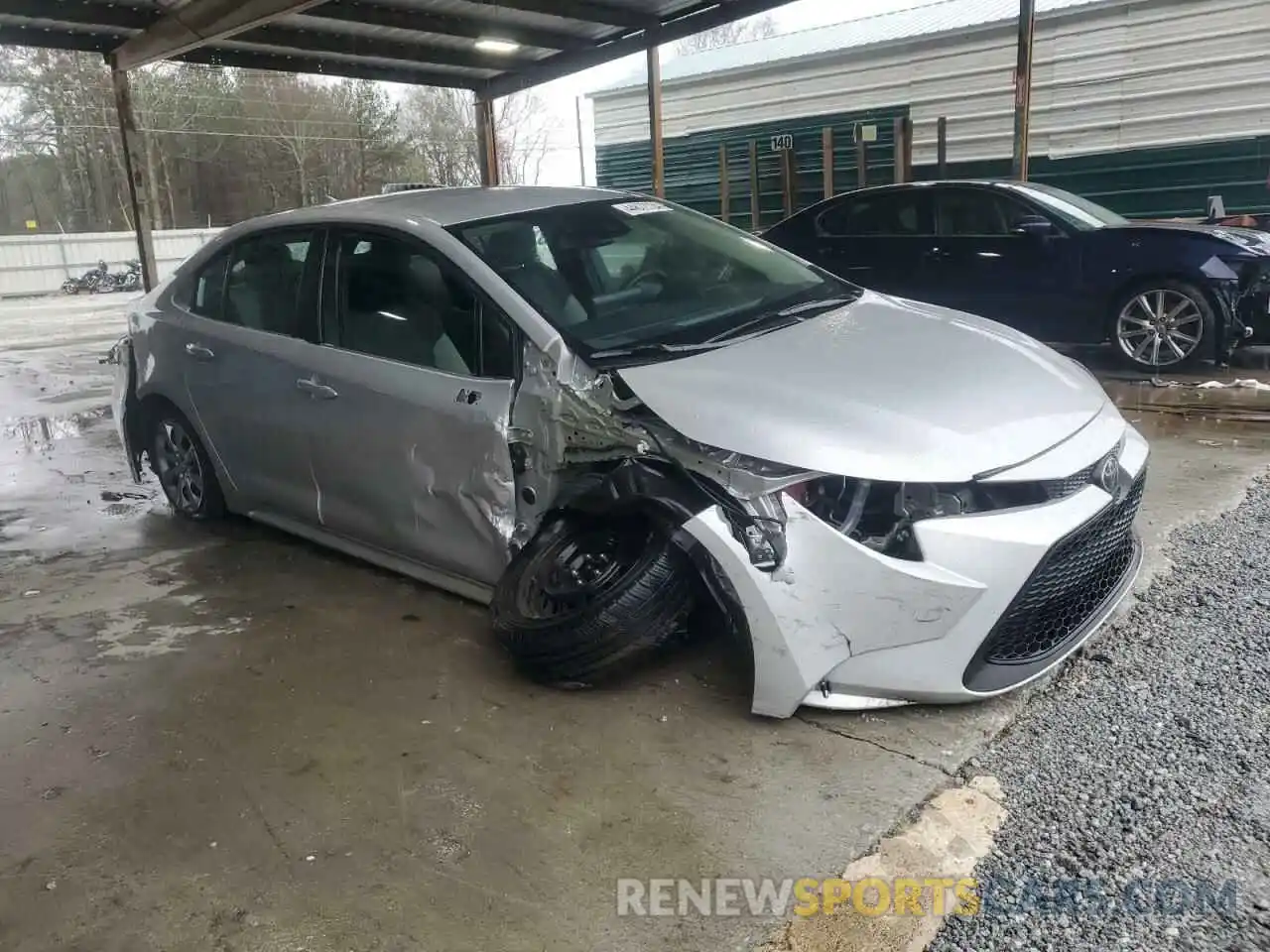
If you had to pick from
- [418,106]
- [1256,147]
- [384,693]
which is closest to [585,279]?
[384,693]

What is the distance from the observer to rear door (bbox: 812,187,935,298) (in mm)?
8023

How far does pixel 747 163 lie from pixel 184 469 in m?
13.2

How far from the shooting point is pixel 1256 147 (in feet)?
39.3

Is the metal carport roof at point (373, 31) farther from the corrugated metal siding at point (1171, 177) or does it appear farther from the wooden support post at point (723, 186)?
the corrugated metal siding at point (1171, 177)

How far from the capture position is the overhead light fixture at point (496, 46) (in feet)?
29.3

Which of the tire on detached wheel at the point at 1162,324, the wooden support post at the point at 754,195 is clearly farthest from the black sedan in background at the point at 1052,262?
the wooden support post at the point at 754,195

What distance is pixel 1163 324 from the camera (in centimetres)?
699

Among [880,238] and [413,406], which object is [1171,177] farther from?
[413,406]

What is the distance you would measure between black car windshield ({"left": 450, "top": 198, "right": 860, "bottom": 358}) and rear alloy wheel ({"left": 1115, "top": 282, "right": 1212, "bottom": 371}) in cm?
409

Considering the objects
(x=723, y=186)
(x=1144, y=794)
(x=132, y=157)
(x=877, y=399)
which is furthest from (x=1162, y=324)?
(x=723, y=186)

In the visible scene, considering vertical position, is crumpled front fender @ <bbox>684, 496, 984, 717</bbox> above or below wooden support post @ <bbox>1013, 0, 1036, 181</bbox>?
below

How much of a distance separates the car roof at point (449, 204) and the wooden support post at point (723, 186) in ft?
40.0

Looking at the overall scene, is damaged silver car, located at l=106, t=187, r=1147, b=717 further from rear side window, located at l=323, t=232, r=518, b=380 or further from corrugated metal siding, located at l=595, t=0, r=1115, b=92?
corrugated metal siding, located at l=595, t=0, r=1115, b=92

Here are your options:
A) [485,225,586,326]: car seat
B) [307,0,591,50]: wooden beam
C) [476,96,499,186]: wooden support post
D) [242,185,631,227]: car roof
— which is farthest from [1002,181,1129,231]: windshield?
[476,96,499,186]: wooden support post
